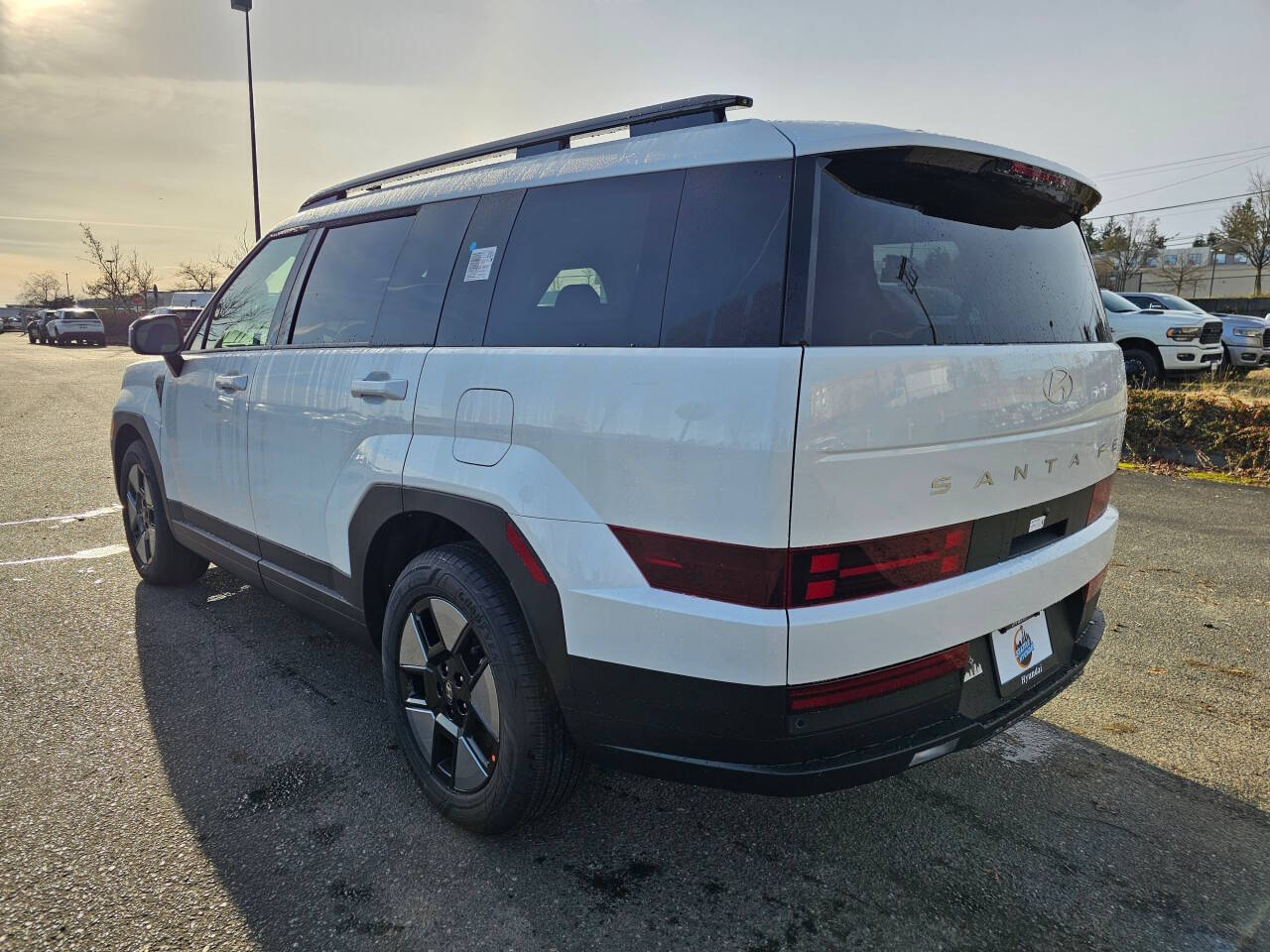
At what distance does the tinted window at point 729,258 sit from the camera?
1.85m

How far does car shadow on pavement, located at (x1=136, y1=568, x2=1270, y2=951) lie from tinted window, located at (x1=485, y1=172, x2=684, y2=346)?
149 centimetres

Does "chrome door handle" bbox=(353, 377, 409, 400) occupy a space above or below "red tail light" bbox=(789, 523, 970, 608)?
above

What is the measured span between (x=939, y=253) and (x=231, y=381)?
9.53ft

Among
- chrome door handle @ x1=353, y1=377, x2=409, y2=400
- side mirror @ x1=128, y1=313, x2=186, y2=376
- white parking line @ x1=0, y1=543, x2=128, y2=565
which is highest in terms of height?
side mirror @ x1=128, y1=313, x2=186, y2=376

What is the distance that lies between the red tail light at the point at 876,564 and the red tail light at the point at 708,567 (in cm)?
4

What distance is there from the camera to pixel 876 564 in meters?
1.85

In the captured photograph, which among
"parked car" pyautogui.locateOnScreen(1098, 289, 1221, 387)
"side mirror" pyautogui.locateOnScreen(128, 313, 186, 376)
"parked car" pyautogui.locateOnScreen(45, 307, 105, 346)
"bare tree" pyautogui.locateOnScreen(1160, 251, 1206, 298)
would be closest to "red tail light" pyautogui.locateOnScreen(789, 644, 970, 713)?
"side mirror" pyautogui.locateOnScreen(128, 313, 186, 376)

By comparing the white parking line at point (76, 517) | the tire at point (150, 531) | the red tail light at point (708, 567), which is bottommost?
the white parking line at point (76, 517)

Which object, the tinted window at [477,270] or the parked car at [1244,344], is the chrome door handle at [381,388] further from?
the parked car at [1244,344]

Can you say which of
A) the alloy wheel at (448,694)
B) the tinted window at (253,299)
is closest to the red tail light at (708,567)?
the alloy wheel at (448,694)

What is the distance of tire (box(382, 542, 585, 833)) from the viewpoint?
87.2 inches

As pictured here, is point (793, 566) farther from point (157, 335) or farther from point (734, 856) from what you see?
point (157, 335)

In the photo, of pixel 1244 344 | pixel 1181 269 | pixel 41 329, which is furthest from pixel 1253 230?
pixel 41 329

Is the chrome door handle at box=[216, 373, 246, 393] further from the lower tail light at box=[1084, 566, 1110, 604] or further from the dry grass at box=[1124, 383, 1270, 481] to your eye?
the dry grass at box=[1124, 383, 1270, 481]
